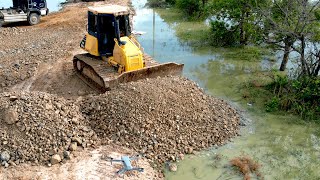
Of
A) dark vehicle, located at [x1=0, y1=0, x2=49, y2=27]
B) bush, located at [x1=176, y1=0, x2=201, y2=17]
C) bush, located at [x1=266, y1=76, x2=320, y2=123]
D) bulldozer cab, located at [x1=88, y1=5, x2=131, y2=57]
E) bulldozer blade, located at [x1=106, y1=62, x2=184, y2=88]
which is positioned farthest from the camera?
bush, located at [x1=176, y1=0, x2=201, y2=17]

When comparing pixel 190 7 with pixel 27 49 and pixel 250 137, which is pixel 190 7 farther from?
pixel 250 137

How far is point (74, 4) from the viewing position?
84.3 ft

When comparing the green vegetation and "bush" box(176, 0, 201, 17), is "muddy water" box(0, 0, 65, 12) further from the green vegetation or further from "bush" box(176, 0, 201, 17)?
the green vegetation

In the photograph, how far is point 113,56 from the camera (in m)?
11.5

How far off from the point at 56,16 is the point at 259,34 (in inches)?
501

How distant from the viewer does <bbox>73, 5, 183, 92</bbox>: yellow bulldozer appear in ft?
35.8

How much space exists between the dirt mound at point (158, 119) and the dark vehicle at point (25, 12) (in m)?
11.0

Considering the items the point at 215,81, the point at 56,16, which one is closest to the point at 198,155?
the point at 215,81

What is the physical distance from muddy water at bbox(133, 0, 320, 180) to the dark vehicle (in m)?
7.92

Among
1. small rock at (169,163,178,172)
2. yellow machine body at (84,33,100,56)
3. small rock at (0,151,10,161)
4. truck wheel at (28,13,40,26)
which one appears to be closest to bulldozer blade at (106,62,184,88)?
yellow machine body at (84,33,100,56)

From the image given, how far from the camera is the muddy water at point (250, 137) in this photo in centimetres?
853

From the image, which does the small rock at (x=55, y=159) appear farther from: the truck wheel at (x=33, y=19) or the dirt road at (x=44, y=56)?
the truck wheel at (x=33, y=19)

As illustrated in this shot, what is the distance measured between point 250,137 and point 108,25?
5.35 m

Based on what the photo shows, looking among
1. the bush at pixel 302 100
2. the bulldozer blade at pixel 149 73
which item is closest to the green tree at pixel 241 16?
the bush at pixel 302 100
